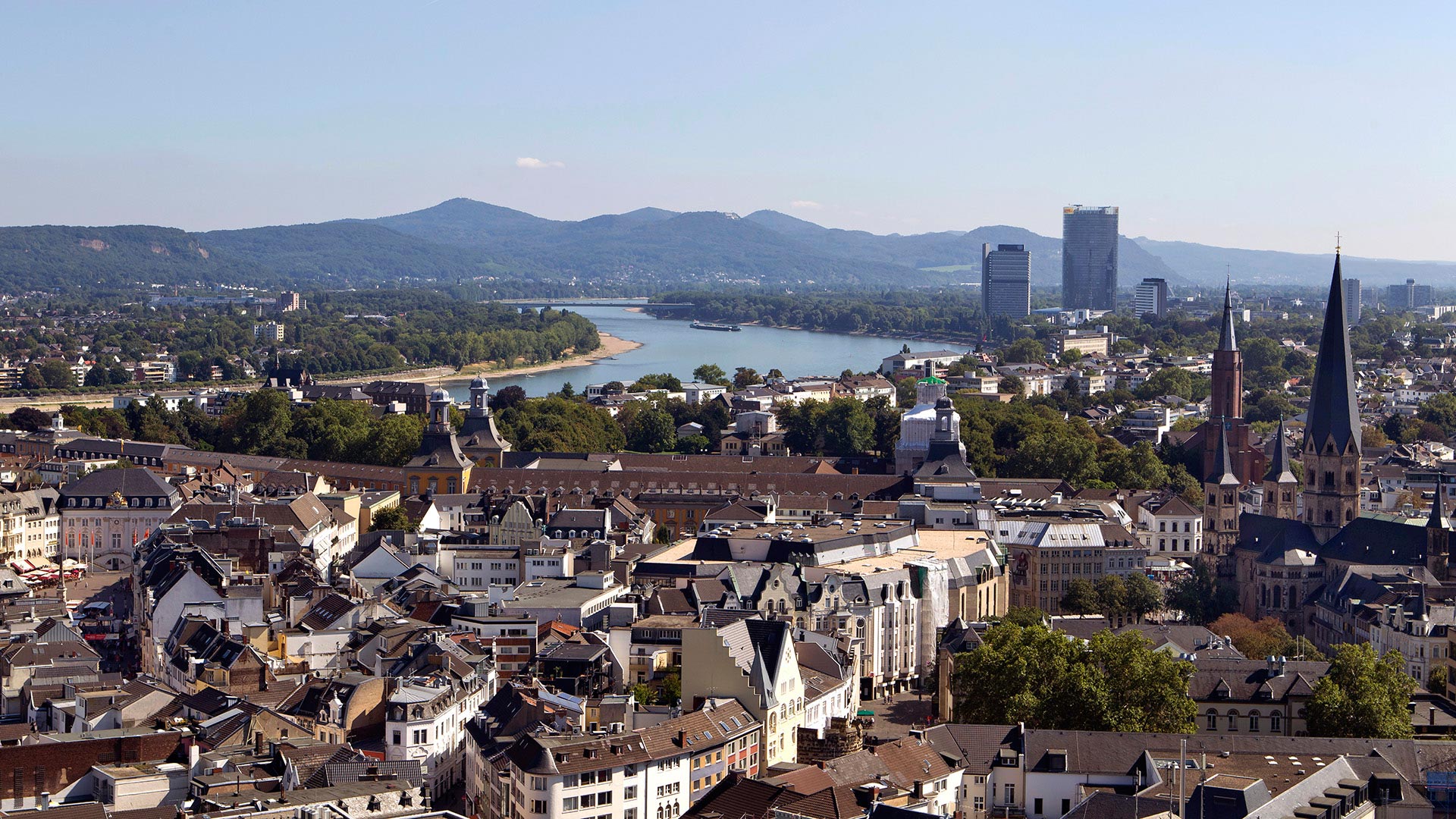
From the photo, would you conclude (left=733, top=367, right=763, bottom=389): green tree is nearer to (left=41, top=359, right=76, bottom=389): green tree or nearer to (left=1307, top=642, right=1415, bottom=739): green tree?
(left=41, top=359, right=76, bottom=389): green tree

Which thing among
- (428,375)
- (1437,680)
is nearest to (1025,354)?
(428,375)

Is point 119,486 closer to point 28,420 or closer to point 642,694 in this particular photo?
point 28,420

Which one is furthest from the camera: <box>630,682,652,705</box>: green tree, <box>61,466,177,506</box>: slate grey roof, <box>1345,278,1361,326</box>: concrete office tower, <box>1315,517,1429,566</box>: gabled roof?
<box>1345,278,1361,326</box>: concrete office tower

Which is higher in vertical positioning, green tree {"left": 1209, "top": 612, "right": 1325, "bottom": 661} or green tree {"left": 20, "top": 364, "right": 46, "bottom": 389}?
green tree {"left": 1209, "top": 612, "right": 1325, "bottom": 661}

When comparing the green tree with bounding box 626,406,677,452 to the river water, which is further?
the river water

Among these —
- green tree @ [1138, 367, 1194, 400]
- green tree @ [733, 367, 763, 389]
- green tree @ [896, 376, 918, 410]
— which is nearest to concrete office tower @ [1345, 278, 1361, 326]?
green tree @ [1138, 367, 1194, 400]

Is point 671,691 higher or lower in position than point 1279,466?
lower

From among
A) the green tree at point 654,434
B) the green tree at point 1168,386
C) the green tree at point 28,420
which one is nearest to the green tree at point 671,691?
the green tree at point 654,434
